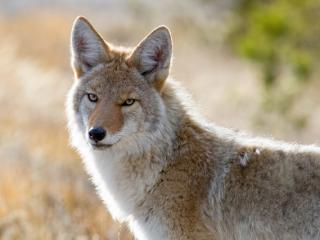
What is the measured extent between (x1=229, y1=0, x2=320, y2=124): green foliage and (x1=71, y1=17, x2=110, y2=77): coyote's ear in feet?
24.7

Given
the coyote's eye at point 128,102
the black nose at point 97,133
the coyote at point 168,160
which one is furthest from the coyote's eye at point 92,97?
the black nose at point 97,133

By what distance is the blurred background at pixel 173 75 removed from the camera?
28.2 feet

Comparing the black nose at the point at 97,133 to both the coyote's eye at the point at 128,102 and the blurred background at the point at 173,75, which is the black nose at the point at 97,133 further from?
the blurred background at the point at 173,75

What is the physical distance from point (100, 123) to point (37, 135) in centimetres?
707

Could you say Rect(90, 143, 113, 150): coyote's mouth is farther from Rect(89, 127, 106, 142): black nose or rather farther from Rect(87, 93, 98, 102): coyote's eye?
Rect(87, 93, 98, 102): coyote's eye

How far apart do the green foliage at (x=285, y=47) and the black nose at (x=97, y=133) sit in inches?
322

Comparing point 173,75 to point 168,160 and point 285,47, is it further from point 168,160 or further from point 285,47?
point 285,47

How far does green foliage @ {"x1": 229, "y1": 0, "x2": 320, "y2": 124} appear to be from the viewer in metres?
13.9

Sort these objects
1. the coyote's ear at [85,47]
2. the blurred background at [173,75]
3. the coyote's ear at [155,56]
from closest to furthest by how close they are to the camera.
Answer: the coyote's ear at [155,56] < the coyote's ear at [85,47] < the blurred background at [173,75]

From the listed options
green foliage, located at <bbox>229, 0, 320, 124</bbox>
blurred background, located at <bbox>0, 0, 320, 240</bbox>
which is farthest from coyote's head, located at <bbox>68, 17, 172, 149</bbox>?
green foliage, located at <bbox>229, 0, 320, 124</bbox>

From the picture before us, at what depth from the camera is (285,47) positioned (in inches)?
558

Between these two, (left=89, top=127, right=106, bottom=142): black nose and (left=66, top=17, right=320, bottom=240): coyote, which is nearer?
(left=66, top=17, right=320, bottom=240): coyote

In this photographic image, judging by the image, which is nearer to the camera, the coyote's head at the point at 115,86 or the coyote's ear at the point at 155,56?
the coyote's head at the point at 115,86

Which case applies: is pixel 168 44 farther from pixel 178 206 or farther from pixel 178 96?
pixel 178 206
